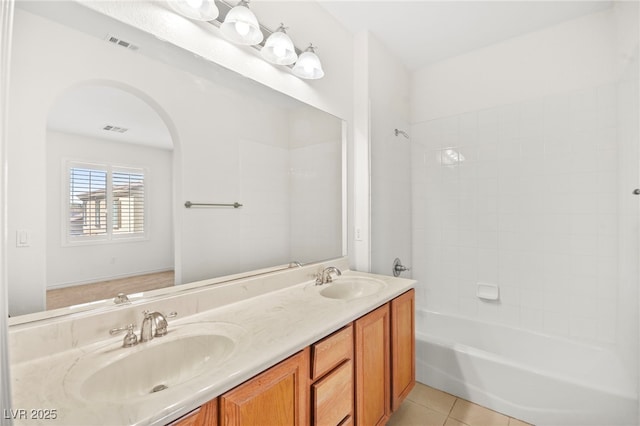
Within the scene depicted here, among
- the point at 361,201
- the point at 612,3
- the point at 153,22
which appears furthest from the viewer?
the point at 361,201

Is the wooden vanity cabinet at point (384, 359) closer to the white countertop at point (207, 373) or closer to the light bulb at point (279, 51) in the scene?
the white countertop at point (207, 373)

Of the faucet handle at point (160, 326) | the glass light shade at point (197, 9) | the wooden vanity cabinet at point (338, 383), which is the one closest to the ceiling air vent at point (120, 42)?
the glass light shade at point (197, 9)

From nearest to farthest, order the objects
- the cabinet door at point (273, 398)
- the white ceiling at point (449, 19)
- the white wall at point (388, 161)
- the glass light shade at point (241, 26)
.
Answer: the cabinet door at point (273, 398) → the glass light shade at point (241, 26) → the white ceiling at point (449, 19) → the white wall at point (388, 161)

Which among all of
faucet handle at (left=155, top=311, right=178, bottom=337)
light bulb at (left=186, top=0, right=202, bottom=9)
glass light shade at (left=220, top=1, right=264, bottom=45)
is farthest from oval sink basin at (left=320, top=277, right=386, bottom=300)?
light bulb at (left=186, top=0, right=202, bottom=9)

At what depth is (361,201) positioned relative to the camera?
2166 millimetres

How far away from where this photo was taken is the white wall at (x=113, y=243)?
90 cm

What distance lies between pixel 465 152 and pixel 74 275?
2723 mm

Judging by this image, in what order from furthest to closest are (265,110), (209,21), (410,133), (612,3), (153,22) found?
1. (410,133)
2. (612,3)
3. (265,110)
4. (209,21)
5. (153,22)

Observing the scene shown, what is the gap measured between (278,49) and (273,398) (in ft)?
5.18

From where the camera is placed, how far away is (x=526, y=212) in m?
2.25

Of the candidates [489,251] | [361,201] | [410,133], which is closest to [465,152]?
[410,133]

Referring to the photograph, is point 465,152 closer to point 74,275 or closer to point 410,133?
point 410,133

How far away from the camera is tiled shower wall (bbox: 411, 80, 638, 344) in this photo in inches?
78.5

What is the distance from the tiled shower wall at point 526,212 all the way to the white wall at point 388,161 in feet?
0.63
